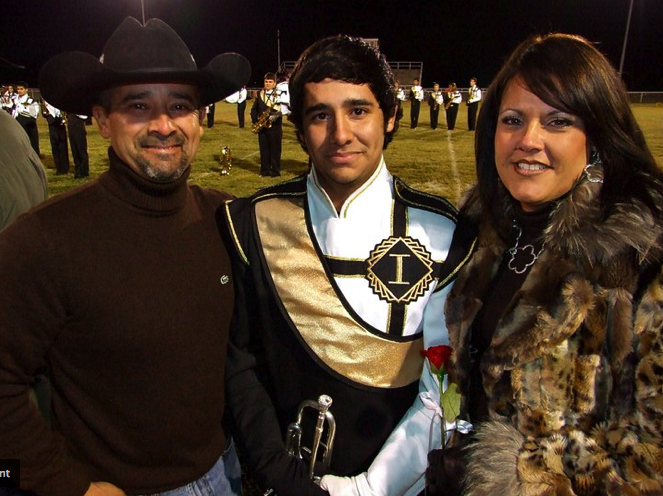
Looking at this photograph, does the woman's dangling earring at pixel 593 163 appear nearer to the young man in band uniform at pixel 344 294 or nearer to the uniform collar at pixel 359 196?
the young man in band uniform at pixel 344 294

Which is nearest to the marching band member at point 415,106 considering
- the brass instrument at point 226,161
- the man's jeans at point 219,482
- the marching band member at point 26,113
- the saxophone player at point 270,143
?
the saxophone player at point 270,143

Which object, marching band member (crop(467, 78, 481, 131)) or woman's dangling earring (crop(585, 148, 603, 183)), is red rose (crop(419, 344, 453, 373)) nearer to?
woman's dangling earring (crop(585, 148, 603, 183))

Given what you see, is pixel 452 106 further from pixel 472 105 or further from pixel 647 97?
pixel 647 97

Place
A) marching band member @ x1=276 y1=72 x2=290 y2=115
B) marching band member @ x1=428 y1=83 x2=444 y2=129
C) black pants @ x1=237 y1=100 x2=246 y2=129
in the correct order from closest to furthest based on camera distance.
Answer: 1. marching band member @ x1=276 y1=72 x2=290 y2=115
2. black pants @ x1=237 y1=100 x2=246 y2=129
3. marching band member @ x1=428 y1=83 x2=444 y2=129

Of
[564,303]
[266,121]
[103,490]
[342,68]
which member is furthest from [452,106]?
[103,490]

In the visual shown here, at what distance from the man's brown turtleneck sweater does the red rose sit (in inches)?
29.4

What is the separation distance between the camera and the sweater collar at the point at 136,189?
1828mm

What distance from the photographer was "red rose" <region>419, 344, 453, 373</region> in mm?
1724

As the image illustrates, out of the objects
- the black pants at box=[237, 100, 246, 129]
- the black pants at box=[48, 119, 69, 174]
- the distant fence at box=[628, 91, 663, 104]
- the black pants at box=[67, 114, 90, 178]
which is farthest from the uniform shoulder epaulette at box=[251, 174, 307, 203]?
the distant fence at box=[628, 91, 663, 104]

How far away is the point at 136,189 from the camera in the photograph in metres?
1.84

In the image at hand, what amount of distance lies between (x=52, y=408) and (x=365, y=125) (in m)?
1.51

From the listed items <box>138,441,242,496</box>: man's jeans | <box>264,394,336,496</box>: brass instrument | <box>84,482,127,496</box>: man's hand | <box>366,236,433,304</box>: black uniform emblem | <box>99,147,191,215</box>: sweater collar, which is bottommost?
<box>138,441,242,496</box>: man's jeans

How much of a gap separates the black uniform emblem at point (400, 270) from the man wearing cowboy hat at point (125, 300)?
554 mm

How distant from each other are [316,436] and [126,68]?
1.43 metres
